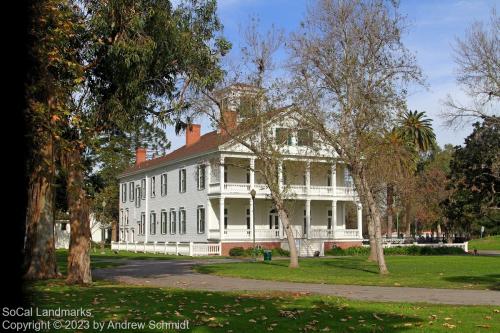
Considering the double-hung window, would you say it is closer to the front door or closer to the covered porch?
the covered porch

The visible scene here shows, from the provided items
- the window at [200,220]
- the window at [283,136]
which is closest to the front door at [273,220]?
the window at [200,220]

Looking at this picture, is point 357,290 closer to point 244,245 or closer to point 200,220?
point 244,245

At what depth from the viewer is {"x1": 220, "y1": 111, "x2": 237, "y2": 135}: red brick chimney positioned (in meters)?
31.1

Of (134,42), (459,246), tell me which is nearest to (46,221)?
(134,42)

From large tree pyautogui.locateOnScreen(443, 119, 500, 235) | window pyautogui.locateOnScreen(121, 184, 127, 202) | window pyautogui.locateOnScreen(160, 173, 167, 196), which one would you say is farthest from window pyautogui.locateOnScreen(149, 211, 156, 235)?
large tree pyautogui.locateOnScreen(443, 119, 500, 235)

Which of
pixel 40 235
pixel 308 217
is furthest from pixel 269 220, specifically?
pixel 40 235

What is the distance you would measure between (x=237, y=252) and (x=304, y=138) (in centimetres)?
1949

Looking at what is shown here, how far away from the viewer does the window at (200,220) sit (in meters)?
52.3

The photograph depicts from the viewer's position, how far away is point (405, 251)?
166 ft

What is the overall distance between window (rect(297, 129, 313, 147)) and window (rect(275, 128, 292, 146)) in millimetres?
463

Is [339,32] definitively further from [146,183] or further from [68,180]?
[146,183]

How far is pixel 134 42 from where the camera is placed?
59.1 ft

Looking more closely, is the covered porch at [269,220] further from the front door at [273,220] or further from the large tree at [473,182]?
the large tree at [473,182]

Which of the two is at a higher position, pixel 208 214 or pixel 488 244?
pixel 208 214
